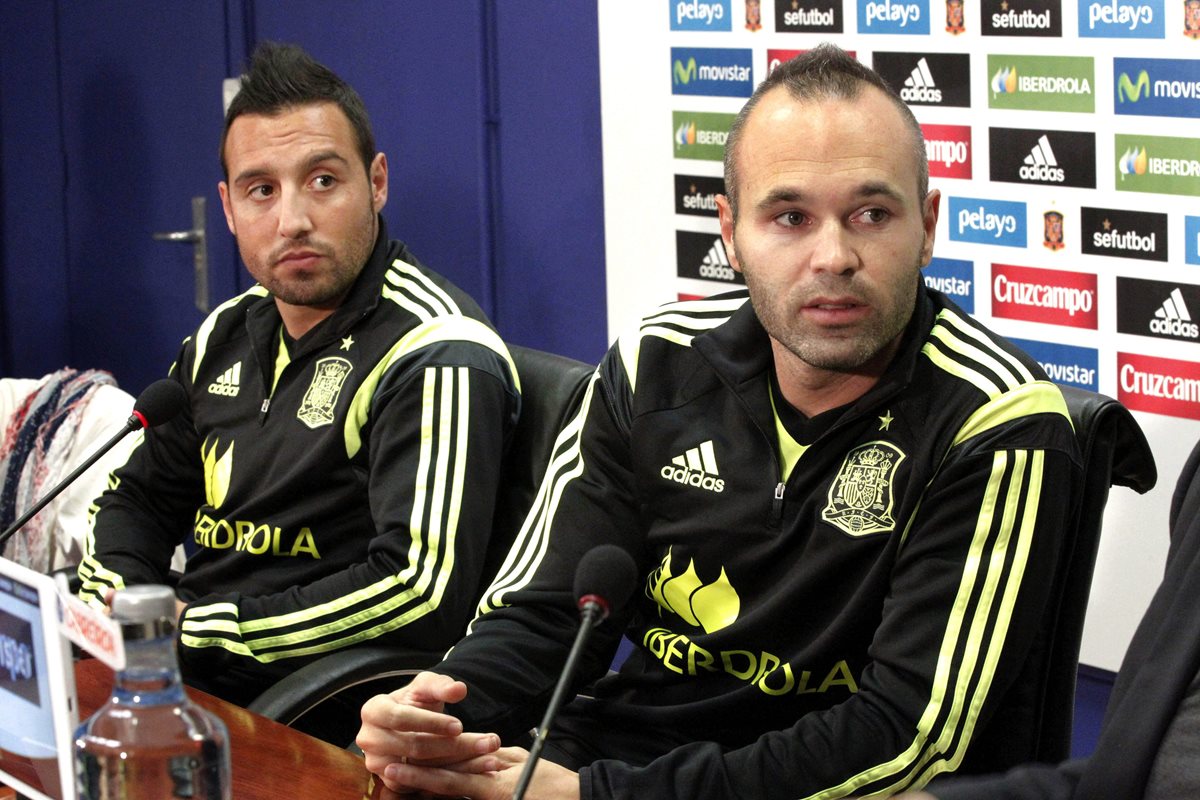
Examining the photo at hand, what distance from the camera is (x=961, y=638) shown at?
1.71 m

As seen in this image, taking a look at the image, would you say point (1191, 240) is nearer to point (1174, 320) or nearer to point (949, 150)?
point (1174, 320)

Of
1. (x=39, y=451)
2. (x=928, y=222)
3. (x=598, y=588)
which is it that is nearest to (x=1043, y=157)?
(x=928, y=222)

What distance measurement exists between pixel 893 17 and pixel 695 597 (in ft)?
4.09

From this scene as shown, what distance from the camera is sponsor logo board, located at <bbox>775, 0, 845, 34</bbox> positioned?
282cm

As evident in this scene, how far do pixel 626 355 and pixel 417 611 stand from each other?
50 cm

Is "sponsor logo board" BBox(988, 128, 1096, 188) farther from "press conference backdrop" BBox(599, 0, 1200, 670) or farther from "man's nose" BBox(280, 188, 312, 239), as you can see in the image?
"man's nose" BBox(280, 188, 312, 239)

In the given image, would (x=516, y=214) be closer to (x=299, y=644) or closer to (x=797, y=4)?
(x=797, y=4)

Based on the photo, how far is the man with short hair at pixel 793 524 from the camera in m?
1.71

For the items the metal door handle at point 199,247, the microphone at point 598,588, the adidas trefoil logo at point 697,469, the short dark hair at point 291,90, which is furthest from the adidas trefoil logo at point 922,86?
the metal door handle at point 199,247

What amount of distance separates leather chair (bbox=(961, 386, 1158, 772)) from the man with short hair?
2cm

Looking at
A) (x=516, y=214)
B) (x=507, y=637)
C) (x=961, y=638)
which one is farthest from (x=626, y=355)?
(x=516, y=214)

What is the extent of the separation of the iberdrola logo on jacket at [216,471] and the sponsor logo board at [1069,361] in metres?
1.26

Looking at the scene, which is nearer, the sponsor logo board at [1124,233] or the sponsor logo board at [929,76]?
the sponsor logo board at [1124,233]

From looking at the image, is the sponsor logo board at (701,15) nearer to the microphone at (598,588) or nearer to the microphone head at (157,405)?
the microphone head at (157,405)
